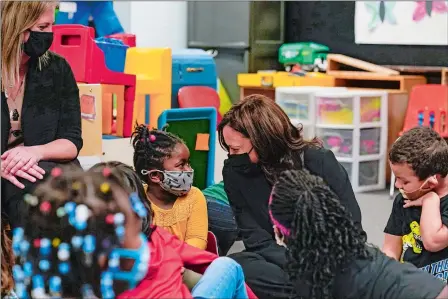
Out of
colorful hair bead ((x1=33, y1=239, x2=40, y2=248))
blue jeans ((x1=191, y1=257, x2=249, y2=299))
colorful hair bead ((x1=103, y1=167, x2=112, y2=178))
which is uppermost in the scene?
colorful hair bead ((x1=103, y1=167, x2=112, y2=178))

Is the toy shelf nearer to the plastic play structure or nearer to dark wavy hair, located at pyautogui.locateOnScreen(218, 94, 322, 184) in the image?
the plastic play structure

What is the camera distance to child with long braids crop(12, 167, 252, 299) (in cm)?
146

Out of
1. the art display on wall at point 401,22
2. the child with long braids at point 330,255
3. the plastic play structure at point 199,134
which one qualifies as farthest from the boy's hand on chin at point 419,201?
the art display on wall at point 401,22

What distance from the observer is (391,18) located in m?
5.00

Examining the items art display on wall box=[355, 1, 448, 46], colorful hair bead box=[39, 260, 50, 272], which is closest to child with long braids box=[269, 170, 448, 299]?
colorful hair bead box=[39, 260, 50, 272]

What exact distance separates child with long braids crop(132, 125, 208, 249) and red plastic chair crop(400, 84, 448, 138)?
7.60 feet

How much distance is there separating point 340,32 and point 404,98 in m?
0.89

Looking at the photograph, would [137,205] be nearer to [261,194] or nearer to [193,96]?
[261,194]

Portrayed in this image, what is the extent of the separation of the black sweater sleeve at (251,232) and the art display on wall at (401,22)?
9.75 feet

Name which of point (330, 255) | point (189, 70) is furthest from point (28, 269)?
point (189, 70)

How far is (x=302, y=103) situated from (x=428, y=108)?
74 cm

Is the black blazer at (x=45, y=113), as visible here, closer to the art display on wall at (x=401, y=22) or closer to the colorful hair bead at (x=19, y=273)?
the colorful hair bead at (x=19, y=273)

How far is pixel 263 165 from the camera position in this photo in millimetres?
2148

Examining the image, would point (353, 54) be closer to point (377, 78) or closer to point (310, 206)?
point (377, 78)
